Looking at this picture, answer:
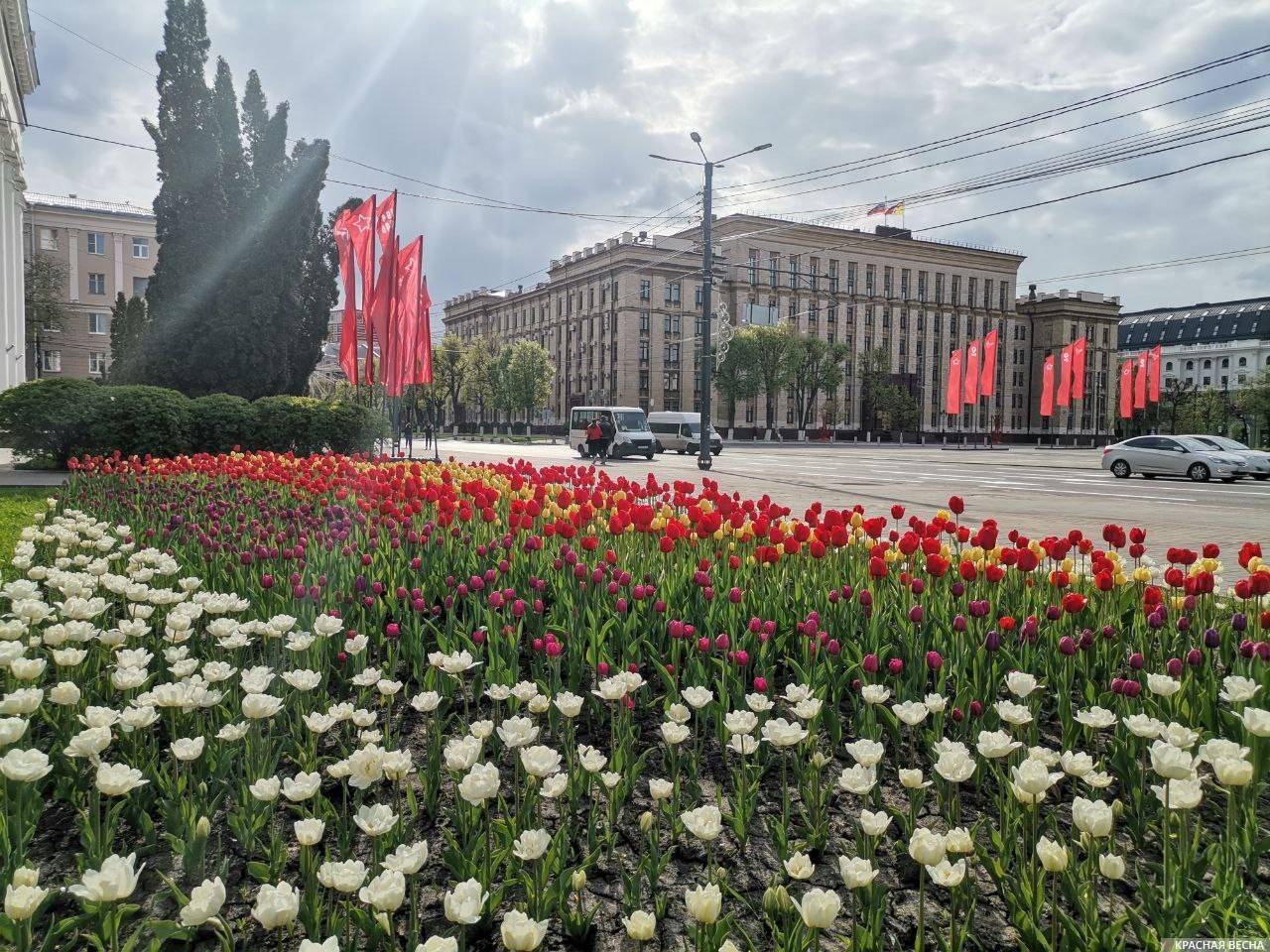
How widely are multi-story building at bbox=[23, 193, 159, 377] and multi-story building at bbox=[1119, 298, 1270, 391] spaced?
140 meters

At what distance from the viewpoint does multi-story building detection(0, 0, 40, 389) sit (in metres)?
29.3

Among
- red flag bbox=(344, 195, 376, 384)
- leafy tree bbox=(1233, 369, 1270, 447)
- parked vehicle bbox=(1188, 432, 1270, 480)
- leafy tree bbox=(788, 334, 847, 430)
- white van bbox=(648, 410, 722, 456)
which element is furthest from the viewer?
leafy tree bbox=(788, 334, 847, 430)

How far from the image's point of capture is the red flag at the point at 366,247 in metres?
20.0

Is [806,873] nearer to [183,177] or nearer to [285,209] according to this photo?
[285,209]

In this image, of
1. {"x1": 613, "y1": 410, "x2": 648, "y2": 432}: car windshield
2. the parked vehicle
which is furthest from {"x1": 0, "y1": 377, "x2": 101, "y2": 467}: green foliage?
the parked vehicle

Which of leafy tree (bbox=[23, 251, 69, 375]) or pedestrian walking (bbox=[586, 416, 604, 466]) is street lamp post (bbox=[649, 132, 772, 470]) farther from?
leafy tree (bbox=[23, 251, 69, 375])

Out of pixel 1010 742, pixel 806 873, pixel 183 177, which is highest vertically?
pixel 183 177

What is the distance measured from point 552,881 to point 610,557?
2.12m

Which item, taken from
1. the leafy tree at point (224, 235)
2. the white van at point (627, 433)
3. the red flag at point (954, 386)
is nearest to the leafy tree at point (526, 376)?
the red flag at point (954, 386)

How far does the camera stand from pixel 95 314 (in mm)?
69750

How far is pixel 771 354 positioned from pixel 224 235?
5649cm

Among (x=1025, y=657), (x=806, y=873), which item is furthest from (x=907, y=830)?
(x=1025, y=657)

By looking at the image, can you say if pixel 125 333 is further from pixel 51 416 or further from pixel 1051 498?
pixel 1051 498

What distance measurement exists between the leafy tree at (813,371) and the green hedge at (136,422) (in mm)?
63105
